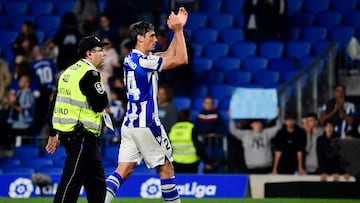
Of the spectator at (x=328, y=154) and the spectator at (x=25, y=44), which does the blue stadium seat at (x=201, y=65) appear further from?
the spectator at (x=328, y=154)

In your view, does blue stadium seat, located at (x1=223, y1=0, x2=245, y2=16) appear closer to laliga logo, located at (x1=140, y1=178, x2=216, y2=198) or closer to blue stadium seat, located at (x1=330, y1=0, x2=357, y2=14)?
blue stadium seat, located at (x1=330, y1=0, x2=357, y2=14)

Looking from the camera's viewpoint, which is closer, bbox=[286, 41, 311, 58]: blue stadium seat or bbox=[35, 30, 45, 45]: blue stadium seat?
bbox=[286, 41, 311, 58]: blue stadium seat

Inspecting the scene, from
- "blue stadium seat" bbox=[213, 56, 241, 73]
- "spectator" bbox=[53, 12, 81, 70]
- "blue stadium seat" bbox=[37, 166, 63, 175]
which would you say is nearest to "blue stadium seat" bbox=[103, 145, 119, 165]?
"blue stadium seat" bbox=[37, 166, 63, 175]

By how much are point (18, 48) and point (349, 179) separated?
777 centimetres

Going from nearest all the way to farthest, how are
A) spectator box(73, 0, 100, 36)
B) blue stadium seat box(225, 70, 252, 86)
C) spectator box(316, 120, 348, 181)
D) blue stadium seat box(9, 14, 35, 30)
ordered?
spectator box(316, 120, 348, 181) → blue stadium seat box(225, 70, 252, 86) → spectator box(73, 0, 100, 36) → blue stadium seat box(9, 14, 35, 30)

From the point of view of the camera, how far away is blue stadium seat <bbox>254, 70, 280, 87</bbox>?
2328cm

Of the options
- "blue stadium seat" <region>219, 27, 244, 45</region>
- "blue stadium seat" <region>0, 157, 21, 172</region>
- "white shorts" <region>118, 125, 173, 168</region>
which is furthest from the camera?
"blue stadium seat" <region>219, 27, 244, 45</region>

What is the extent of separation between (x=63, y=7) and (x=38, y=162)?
4.88 m

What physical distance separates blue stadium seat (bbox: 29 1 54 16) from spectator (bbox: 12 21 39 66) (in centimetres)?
197

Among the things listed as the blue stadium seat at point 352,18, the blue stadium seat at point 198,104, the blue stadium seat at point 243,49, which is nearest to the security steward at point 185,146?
the blue stadium seat at point 198,104

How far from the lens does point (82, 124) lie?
12.4 m

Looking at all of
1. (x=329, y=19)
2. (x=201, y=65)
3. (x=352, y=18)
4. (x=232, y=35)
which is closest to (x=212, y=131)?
(x=201, y=65)

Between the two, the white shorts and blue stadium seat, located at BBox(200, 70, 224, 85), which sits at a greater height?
blue stadium seat, located at BBox(200, 70, 224, 85)

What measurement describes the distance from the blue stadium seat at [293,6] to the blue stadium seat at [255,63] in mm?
1461
